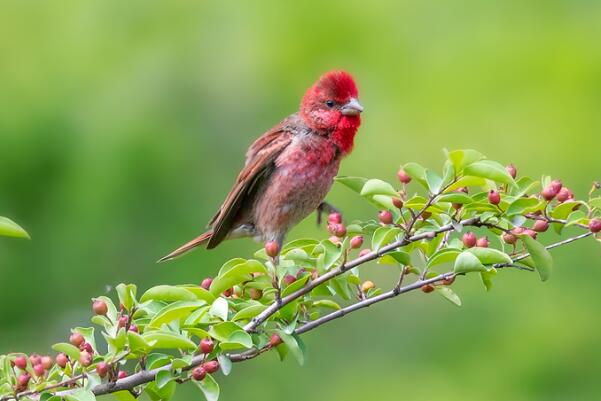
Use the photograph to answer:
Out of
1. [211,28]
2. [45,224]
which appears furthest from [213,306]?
[211,28]

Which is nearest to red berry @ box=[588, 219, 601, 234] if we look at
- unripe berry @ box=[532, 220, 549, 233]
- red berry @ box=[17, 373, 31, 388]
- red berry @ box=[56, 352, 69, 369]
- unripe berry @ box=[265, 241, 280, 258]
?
unripe berry @ box=[532, 220, 549, 233]

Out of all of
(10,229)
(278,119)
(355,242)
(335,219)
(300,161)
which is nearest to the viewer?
(10,229)

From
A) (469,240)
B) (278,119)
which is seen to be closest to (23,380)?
(469,240)

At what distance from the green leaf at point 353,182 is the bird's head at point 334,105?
2.40 metres

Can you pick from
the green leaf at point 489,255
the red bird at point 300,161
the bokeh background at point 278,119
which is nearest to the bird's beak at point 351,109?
the red bird at point 300,161

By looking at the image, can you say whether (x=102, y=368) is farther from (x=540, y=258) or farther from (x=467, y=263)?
(x=540, y=258)

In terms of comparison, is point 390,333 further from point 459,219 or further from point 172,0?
point 459,219

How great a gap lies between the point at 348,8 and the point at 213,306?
12218mm

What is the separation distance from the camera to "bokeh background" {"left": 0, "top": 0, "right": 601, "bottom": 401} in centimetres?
1151

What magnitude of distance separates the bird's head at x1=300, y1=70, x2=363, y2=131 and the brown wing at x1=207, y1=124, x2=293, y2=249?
169mm

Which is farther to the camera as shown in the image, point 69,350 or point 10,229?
point 69,350

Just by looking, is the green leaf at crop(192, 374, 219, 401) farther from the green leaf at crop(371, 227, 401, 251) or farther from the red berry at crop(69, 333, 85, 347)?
the green leaf at crop(371, 227, 401, 251)

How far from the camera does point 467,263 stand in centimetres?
385

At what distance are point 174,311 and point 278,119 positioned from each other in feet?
32.1
